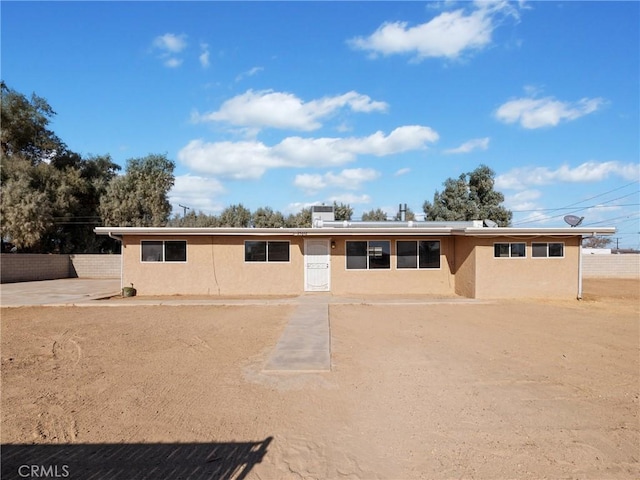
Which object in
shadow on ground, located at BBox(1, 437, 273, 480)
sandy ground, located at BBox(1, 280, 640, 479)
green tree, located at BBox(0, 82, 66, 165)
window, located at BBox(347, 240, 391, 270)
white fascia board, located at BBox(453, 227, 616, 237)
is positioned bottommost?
sandy ground, located at BBox(1, 280, 640, 479)

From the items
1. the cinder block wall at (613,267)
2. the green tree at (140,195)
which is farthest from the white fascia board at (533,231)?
the green tree at (140,195)

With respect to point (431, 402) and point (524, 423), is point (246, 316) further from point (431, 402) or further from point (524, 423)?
point (524, 423)

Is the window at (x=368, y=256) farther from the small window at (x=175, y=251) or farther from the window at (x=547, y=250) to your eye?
the small window at (x=175, y=251)

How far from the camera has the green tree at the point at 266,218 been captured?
4175 centimetres

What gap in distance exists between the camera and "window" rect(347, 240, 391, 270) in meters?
16.3

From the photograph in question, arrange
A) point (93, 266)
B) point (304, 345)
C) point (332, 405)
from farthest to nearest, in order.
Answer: point (93, 266) < point (304, 345) < point (332, 405)

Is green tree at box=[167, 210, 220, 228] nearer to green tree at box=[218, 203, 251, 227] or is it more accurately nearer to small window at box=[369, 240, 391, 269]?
green tree at box=[218, 203, 251, 227]

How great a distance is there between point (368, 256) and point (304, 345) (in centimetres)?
883

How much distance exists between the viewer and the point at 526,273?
→ 15070mm

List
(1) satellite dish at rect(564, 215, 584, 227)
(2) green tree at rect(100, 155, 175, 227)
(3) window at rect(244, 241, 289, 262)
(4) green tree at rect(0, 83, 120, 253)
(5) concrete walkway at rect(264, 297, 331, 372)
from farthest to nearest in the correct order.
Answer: (2) green tree at rect(100, 155, 175, 227) → (4) green tree at rect(0, 83, 120, 253) → (1) satellite dish at rect(564, 215, 584, 227) → (3) window at rect(244, 241, 289, 262) → (5) concrete walkway at rect(264, 297, 331, 372)

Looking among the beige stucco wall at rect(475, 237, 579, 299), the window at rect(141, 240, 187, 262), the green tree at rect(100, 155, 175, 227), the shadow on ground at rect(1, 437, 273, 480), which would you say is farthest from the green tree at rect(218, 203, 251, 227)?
the shadow on ground at rect(1, 437, 273, 480)
